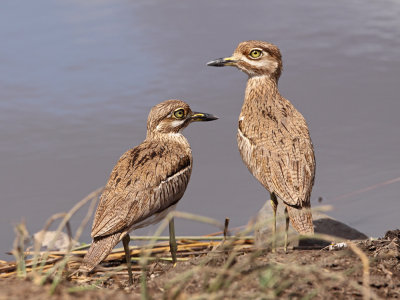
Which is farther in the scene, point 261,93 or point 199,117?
point 261,93

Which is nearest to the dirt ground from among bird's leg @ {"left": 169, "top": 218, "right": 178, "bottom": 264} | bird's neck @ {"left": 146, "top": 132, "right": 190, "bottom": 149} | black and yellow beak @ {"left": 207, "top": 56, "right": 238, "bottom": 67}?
bird's leg @ {"left": 169, "top": 218, "right": 178, "bottom": 264}

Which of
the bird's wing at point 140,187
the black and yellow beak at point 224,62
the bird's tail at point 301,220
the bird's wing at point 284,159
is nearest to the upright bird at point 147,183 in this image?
the bird's wing at point 140,187

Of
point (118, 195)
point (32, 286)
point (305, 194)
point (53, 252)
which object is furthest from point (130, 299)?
point (53, 252)

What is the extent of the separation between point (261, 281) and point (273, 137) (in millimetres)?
2976

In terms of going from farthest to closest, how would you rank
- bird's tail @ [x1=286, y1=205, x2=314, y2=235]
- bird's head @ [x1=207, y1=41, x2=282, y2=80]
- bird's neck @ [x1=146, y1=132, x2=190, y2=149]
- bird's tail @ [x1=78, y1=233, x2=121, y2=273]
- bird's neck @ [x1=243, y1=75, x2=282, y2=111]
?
bird's head @ [x1=207, y1=41, x2=282, y2=80]
bird's neck @ [x1=243, y1=75, x2=282, y2=111]
bird's neck @ [x1=146, y1=132, x2=190, y2=149]
bird's tail @ [x1=286, y1=205, x2=314, y2=235]
bird's tail @ [x1=78, y1=233, x2=121, y2=273]

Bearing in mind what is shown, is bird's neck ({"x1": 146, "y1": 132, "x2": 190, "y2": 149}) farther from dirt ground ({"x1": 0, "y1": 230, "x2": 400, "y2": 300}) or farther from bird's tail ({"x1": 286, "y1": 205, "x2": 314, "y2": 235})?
bird's tail ({"x1": 286, "y1": 205, "x2": 314, "y2": 235})

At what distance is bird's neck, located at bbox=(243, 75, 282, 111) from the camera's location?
25.1 ft

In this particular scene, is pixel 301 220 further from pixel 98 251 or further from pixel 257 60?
pixel 257 60

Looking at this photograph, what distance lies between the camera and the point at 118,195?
245 inches

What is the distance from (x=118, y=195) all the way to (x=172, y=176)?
643mm

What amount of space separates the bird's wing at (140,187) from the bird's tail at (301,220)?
3.76 ft

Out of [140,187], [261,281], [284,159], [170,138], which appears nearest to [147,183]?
[140,187]

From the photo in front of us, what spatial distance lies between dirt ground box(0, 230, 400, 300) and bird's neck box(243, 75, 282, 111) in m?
1.74

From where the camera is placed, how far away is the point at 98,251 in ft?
19.2
